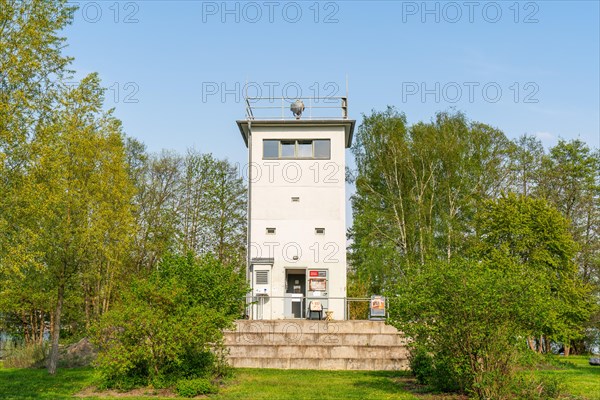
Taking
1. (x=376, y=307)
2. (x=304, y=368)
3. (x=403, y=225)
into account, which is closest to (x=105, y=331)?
(x=304, y=368)

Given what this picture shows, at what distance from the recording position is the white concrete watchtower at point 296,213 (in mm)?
28734

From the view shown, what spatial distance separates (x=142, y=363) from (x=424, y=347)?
7.40 meters

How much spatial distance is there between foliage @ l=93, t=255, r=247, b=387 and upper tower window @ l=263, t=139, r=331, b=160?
40.6 feet

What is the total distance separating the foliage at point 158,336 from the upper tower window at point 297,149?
12375 mm

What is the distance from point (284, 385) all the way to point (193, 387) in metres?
2.93

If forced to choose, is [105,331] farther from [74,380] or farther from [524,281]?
[524,281]

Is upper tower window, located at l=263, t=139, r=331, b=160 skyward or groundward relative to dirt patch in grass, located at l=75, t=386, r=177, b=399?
skyward

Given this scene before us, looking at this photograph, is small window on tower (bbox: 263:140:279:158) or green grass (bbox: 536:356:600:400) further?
small window on tower (bbox: 263:140:279:158)

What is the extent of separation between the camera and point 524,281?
14.5m

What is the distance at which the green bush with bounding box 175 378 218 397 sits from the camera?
16047 mm

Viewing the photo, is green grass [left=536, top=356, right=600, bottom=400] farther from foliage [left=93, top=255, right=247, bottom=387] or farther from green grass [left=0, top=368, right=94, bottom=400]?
green grass [left=0, top=368, right=94, bottom=400]

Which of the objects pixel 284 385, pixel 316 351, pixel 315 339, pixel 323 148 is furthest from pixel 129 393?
pixel 323 148

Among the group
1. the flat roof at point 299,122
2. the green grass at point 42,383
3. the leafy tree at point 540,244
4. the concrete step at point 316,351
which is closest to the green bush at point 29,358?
the green grass at point 42,383

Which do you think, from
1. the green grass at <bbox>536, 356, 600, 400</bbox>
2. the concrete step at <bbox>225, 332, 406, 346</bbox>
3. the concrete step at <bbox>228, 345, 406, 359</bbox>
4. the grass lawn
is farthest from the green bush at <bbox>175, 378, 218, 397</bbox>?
the green grass at <bbox>536, 356, 600, 400</bbox>
